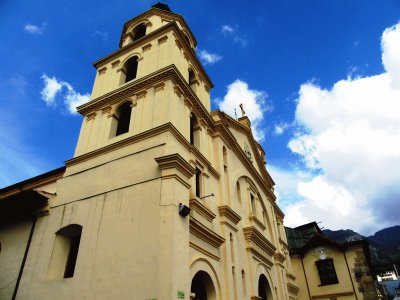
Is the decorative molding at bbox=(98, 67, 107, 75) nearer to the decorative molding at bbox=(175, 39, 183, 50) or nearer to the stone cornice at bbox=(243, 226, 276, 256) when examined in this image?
the decorative molding at bbox=(175, 39, 183, 50)

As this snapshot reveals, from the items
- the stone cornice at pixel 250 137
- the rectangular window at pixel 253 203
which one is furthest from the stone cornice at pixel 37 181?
the rectangular window at pixel 253 203

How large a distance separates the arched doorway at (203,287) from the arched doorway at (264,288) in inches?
265

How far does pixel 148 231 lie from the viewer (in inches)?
366

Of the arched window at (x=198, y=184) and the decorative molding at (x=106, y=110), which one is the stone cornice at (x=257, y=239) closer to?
the arched window at (x=198, y=184)

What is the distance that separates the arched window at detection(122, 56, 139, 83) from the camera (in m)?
17.0

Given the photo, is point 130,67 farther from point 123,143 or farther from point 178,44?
point 123,143

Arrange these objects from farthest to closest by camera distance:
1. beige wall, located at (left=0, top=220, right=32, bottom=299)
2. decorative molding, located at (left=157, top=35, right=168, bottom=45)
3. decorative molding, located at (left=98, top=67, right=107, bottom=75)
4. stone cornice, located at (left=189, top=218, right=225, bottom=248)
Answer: decorative molding, located at (left=98, top=67, right=107, bottom=75), decorative molding, located at (left=157, top=35, right=168, bottom=45), beige wall, located at (left=0, top=220, right=32, bottom=299), stone cornice, located at (left=189, top=218, right=225, bottom=248)

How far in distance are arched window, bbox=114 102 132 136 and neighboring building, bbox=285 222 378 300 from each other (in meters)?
19.1

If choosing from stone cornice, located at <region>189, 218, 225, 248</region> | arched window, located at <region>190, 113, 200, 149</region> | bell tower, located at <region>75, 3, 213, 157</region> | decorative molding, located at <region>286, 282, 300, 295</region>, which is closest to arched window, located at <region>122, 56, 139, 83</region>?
bell tower, located at <region>75, 3, 213, 157</region>

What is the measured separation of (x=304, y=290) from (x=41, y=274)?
67.8 ft

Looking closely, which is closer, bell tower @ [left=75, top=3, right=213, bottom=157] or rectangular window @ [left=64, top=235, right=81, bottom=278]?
rectangular window @ [left=64, top=235, right=81, bottom=278]

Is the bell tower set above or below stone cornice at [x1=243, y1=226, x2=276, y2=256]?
above

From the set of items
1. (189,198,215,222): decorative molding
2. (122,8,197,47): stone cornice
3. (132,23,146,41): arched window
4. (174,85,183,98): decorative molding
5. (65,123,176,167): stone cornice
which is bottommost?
(189,198,215,222): decorative molding

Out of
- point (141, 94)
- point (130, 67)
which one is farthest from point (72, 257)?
point (130, 67)
